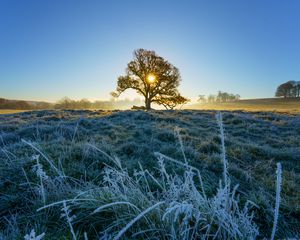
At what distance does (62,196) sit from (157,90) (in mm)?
28730

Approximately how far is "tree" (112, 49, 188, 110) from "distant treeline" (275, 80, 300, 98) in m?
60.2

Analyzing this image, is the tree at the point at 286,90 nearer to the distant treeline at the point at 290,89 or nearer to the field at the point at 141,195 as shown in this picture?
the distant treeline at the point at 290,89

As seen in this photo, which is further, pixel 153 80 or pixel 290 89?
pixel 290 89

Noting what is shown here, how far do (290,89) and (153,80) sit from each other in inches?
2523

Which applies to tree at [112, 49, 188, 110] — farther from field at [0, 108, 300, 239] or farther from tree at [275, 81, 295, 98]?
tree at [275, 81, 295, 98]

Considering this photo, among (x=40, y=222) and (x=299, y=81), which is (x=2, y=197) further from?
(x=299, y=81)

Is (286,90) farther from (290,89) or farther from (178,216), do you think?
(178,216)

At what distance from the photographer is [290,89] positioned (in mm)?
70125

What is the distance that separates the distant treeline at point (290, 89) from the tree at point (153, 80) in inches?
2371

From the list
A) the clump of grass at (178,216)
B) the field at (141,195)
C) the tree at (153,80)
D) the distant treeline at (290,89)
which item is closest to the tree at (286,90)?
the distant treeline at (290,89)

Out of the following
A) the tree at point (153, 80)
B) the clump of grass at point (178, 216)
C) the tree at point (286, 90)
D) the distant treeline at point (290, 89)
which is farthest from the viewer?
the tree at point (286, 90)

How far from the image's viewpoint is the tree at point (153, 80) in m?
29.5

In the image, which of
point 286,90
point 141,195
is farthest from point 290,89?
point 141,195

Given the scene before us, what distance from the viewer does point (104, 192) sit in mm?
1789
